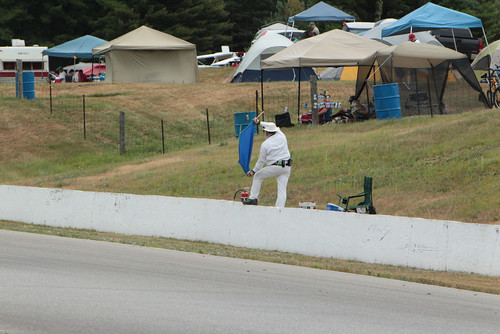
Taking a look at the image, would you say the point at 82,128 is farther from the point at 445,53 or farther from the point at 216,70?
the point at 216,70

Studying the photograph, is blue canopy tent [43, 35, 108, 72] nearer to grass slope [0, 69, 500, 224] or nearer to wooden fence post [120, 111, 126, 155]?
grass slope [0, 69, 500, 224]

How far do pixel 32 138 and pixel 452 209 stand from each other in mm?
17570

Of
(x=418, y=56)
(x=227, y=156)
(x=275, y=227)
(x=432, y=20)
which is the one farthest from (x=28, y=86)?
(x=275, y=227)

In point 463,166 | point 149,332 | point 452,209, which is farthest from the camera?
point 463,166

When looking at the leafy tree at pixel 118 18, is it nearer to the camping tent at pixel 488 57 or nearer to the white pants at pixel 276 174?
the camping tent at pixel 488 57

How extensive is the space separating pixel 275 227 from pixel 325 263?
6.28 feet

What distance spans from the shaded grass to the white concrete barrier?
0.79 ft

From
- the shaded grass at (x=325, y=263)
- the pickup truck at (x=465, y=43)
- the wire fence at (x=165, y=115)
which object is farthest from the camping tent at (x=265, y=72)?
the shaded grass at (x=325, y=263)

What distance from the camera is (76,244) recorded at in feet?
41.5

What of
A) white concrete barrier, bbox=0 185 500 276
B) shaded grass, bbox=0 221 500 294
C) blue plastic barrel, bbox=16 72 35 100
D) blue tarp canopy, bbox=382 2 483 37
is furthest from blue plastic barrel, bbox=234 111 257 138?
shaded grass, bbox=0 221 500 294

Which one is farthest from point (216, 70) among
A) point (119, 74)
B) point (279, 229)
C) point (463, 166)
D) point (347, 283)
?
point (347, 283)

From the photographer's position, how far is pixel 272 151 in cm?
1484

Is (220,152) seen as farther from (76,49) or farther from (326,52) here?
(76,49)

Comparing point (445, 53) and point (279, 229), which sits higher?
point (445, 53)
